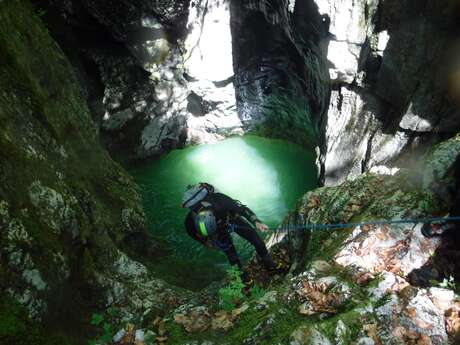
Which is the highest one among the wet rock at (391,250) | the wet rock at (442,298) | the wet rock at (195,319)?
the wet rock at (442,298)

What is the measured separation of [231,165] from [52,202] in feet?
34.5

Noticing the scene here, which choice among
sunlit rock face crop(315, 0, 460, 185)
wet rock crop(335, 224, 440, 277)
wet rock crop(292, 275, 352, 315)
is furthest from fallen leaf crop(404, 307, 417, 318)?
sunlit rock face crop(315, 0, 460, 185)

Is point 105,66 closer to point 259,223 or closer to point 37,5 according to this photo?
point 37,5

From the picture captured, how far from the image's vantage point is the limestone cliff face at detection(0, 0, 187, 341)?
12.6 ft

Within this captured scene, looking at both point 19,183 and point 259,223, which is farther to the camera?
point 259,223

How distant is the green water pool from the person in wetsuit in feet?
10.0

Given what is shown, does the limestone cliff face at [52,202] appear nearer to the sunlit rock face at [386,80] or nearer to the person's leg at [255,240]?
the person's leg at [255,240]

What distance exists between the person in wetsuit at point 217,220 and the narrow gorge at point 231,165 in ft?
1.84

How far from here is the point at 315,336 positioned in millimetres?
3023

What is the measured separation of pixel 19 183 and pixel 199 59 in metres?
10.6

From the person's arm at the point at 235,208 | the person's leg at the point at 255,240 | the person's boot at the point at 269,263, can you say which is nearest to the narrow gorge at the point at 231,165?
the person's boot at the point at 269,263

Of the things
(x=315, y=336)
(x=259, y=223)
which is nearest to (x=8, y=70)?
(x=259, y=223)

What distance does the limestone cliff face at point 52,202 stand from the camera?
3.86 m

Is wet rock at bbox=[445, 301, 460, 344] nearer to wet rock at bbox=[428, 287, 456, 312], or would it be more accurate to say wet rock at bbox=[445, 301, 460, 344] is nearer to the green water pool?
wet rock at bbox=[428, 287, 456, 312]
